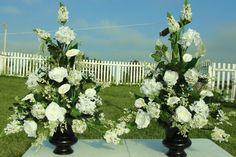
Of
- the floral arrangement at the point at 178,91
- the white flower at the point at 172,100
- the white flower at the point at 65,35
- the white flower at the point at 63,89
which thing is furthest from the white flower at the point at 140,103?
the white flower at the point at 65,35

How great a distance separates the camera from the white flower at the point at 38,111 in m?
3.14

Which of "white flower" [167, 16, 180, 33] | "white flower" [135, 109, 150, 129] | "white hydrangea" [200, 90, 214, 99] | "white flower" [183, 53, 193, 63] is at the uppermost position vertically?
"white flower" [167, 16, 180, 33]

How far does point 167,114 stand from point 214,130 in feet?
1.48

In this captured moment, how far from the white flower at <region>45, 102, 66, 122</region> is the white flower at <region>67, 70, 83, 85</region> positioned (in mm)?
242

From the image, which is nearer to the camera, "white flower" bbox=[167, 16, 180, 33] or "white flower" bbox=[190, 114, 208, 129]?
"white flower" bbox=[190, 114, 208, 129]

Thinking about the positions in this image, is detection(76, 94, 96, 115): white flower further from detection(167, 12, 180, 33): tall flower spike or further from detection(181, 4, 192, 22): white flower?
detection(181, 4, 192, 22): white flower

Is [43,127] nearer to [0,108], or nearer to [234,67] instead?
[0,108]

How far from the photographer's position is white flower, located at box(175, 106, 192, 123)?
3.12 metres

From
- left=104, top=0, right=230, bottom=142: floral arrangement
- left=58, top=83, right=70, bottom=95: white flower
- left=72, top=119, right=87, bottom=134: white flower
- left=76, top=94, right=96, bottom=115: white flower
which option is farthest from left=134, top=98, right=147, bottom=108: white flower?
left=58, top=83, right=70, bottom=95: white flower

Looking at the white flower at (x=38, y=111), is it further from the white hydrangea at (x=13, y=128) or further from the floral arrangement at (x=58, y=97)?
the white hydrangea at (x=13, y=128)

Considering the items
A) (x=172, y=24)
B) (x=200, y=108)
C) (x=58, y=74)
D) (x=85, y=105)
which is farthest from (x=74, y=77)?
(x=200, y=108)

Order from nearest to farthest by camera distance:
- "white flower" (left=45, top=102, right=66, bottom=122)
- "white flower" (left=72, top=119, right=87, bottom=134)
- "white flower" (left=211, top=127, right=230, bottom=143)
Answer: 1. "white flower" (left=45, top=102, right=66, bottom=122)
2. "white flower" (left=72, top=119, right=87, bottom=134)
3. "white flower" (left=211, top=127, right=230, bottom=143)

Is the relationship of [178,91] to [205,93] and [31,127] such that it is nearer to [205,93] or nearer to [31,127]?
[205,93]

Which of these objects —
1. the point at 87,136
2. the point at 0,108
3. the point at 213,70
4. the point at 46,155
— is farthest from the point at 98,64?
the point at 46,155
